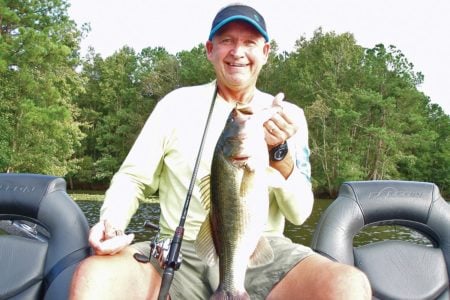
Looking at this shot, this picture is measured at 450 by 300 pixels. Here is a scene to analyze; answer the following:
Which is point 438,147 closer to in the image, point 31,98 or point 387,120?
point 387,120

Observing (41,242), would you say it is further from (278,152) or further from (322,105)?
(322,105)

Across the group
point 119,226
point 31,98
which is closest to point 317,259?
point 119,226

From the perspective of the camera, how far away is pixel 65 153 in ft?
105

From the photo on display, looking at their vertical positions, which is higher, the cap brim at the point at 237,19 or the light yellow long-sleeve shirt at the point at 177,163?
the cap brim at the point at 237,19

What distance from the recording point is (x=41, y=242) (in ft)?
11.6

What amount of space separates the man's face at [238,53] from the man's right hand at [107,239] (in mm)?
1170

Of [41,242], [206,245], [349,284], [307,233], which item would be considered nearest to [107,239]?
[206,245]

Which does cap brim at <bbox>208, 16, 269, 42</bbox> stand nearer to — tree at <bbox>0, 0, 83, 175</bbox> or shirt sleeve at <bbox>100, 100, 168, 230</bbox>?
shirt sleeve at <bbox>100, 100, 168, 230</bbox>

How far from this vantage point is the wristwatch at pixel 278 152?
2.77 metres

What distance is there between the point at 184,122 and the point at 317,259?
3.81ft

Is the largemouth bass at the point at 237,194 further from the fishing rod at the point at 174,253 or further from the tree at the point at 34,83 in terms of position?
the tree at the point at 34,83

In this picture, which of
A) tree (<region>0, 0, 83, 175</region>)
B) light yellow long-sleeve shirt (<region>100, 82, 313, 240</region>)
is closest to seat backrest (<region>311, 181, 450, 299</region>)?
light yellow long-sleeve shirt (<region>100, 82, 313, 240</region>)

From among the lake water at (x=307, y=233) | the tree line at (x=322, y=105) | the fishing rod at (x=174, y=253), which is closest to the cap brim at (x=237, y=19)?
the fishing rod at (x=174, y=253)

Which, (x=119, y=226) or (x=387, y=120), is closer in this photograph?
(x=119, y=226)
